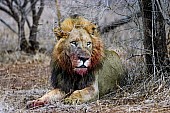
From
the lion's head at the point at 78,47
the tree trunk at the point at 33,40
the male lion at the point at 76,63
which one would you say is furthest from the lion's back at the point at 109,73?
the tree trunk at the point at 33,40

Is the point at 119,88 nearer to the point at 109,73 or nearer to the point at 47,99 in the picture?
the point at 109,73

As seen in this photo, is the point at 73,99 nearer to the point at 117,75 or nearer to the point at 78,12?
the point at 117,75

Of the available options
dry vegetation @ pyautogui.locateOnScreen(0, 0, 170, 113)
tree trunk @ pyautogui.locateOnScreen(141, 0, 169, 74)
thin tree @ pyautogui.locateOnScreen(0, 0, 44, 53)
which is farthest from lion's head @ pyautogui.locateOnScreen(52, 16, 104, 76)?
thin tree @ pyautogui.locateOnScreen(0, 0, 44, 53)

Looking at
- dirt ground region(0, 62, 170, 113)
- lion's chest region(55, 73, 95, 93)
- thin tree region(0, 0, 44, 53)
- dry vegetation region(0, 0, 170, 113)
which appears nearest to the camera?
dirt ground region(0, 62, 170, 113)

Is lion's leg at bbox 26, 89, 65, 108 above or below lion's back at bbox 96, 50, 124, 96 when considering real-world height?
below

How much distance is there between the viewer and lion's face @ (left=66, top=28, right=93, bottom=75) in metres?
5.61

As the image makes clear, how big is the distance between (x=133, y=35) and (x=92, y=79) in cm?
156

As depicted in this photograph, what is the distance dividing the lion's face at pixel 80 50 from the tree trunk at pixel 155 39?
41.4 inches

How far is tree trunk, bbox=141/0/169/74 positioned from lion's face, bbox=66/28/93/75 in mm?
1052

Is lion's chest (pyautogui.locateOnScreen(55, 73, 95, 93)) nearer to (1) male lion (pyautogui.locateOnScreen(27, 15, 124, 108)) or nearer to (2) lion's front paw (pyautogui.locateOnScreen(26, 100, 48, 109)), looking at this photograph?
(1) male lion (pyautogui.locateOnScreen(27, 15, 124, 108))

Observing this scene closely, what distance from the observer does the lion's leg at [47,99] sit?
574 cm

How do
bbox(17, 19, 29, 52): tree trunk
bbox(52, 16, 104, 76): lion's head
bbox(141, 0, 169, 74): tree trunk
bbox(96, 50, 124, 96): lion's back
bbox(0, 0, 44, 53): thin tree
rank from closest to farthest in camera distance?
1. bbox(52, 16, 104, 76): lion's head
2. bbox(96, 50, 124, 96): lion's back
3. bbox(141, 0, 169, 74): tree trunk
4. bbox(0, 0, 44, 53): thin tree
5. bbox(17, 19, 29, 52): tree trunk

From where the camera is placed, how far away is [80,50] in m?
5.66

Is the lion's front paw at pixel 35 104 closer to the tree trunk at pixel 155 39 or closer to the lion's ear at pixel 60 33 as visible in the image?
the lion's ear at pixel 60 33
